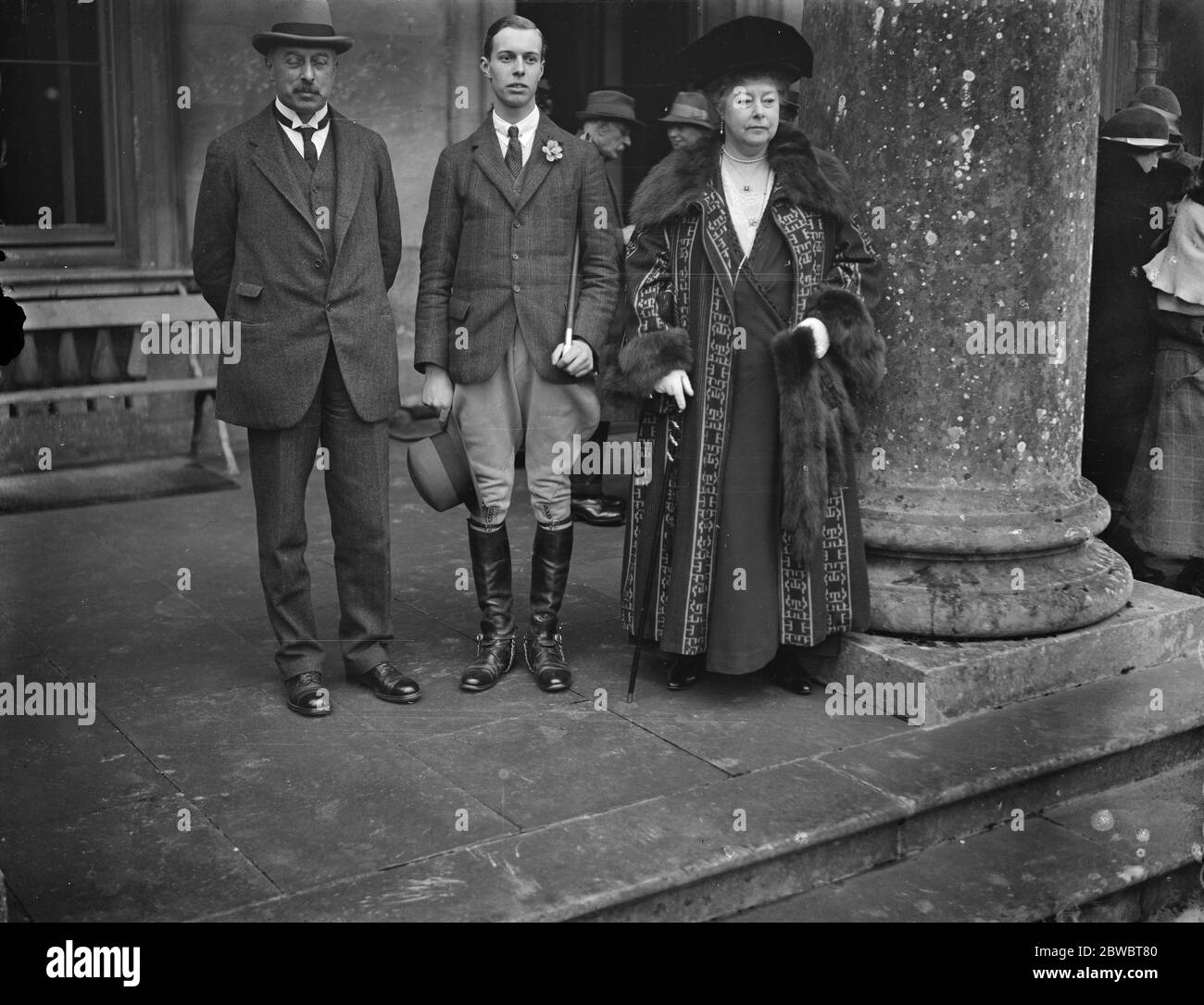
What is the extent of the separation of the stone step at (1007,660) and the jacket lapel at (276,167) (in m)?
2.05

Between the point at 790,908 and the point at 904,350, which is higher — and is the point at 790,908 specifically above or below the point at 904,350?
below

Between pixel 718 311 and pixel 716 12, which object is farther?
pixel 716 12

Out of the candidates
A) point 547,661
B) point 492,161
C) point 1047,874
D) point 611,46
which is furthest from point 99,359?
point 1047,874

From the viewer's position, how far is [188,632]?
5254 mm

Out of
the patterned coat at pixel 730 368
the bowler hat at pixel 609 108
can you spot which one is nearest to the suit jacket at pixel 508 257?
the patterned coat at pixel 730 368

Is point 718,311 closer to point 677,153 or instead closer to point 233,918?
point 677,153

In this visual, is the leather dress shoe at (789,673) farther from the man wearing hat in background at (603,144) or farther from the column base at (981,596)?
the man wearing hat in background at (603,144)

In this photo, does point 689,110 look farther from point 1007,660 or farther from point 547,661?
point 1007,660

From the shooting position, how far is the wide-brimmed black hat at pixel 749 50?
14.4ft

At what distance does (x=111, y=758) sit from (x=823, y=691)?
2.07 m

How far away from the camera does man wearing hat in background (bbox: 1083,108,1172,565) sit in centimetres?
640

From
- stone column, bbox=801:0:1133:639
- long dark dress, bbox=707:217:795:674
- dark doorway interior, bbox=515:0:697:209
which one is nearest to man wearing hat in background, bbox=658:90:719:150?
dark doorway interior, bbox=515:0:697:209

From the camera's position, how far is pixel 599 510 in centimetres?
692
